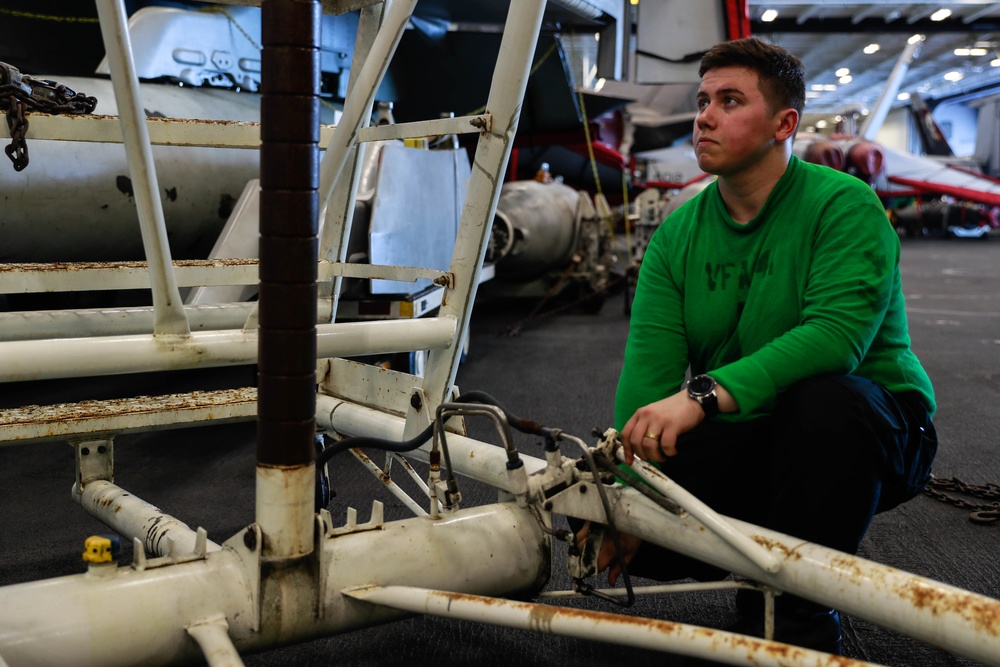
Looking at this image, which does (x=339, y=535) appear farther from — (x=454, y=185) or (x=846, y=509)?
(x=454, y=185)

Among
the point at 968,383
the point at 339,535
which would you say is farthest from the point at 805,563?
the point at 968,383

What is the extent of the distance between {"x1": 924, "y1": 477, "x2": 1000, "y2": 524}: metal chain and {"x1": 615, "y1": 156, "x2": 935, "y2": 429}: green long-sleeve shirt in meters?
1.01

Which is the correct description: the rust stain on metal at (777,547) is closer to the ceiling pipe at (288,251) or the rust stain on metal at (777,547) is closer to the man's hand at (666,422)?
the man's hand at (666,422)

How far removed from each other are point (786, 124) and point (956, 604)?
37.0 inches

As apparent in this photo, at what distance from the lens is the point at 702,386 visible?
1323 mm

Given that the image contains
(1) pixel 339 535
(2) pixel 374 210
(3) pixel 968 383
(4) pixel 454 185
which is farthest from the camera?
(3) pixel 968 383

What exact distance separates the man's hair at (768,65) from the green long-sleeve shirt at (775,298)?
0.44 feet

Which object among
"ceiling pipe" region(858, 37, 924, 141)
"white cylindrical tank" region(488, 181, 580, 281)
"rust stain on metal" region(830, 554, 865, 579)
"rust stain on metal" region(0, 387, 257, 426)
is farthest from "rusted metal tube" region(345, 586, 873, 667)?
"ceiling pipe" region(858, 37, 924, 141)

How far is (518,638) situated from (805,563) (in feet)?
2.46

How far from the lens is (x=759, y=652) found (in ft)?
3.20

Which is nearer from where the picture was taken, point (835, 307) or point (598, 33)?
point (835, 307)

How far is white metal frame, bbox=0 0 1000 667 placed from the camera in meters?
1.03

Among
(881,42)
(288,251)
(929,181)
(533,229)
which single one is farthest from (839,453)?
(881,42)

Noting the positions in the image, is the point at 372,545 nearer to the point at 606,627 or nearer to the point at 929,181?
the point at 606,627
